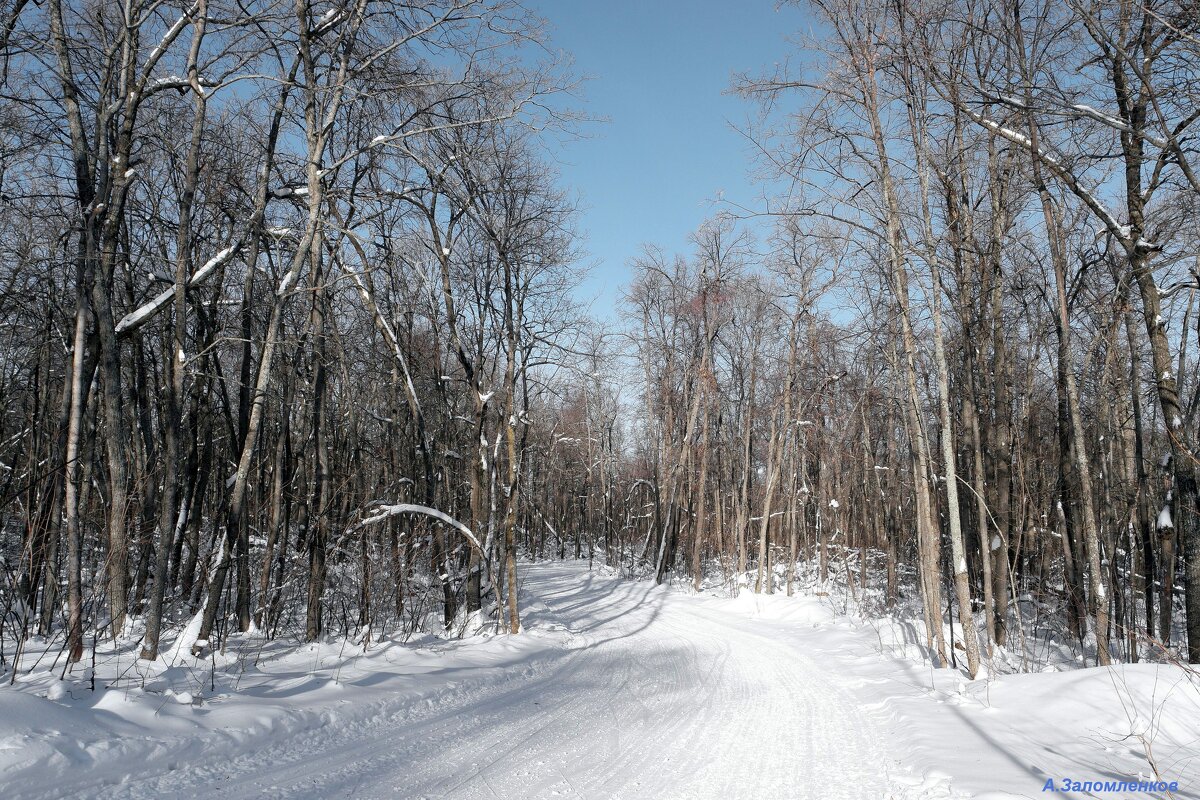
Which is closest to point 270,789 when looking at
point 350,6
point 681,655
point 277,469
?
point 277,469

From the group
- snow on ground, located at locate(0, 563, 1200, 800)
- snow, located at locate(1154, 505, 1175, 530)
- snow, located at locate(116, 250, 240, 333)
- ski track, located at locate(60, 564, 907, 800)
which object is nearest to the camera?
snow on ground, located at locate(0, 563, 1200, 800)

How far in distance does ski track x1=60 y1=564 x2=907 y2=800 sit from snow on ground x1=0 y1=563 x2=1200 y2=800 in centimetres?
2

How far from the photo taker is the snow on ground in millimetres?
→ 4164

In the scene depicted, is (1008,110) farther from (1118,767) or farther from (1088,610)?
(1088,610)

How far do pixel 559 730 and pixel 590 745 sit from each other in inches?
18.1

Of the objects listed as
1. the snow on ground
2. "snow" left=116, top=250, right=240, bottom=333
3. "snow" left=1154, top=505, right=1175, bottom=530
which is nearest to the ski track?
the snow on ground

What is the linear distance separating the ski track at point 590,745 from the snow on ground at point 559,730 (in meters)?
0.02

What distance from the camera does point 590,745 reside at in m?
5.57

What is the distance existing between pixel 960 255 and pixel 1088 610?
593 cm

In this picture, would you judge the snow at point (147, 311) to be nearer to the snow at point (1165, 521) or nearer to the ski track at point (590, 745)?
the ski track at point (590, 745)

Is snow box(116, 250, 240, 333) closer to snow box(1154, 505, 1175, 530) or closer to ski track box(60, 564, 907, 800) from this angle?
ski track box(60, 564, 907, 800)

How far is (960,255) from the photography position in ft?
33.9

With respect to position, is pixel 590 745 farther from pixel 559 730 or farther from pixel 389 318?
pixel 389 318

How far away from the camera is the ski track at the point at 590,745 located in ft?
14.2
